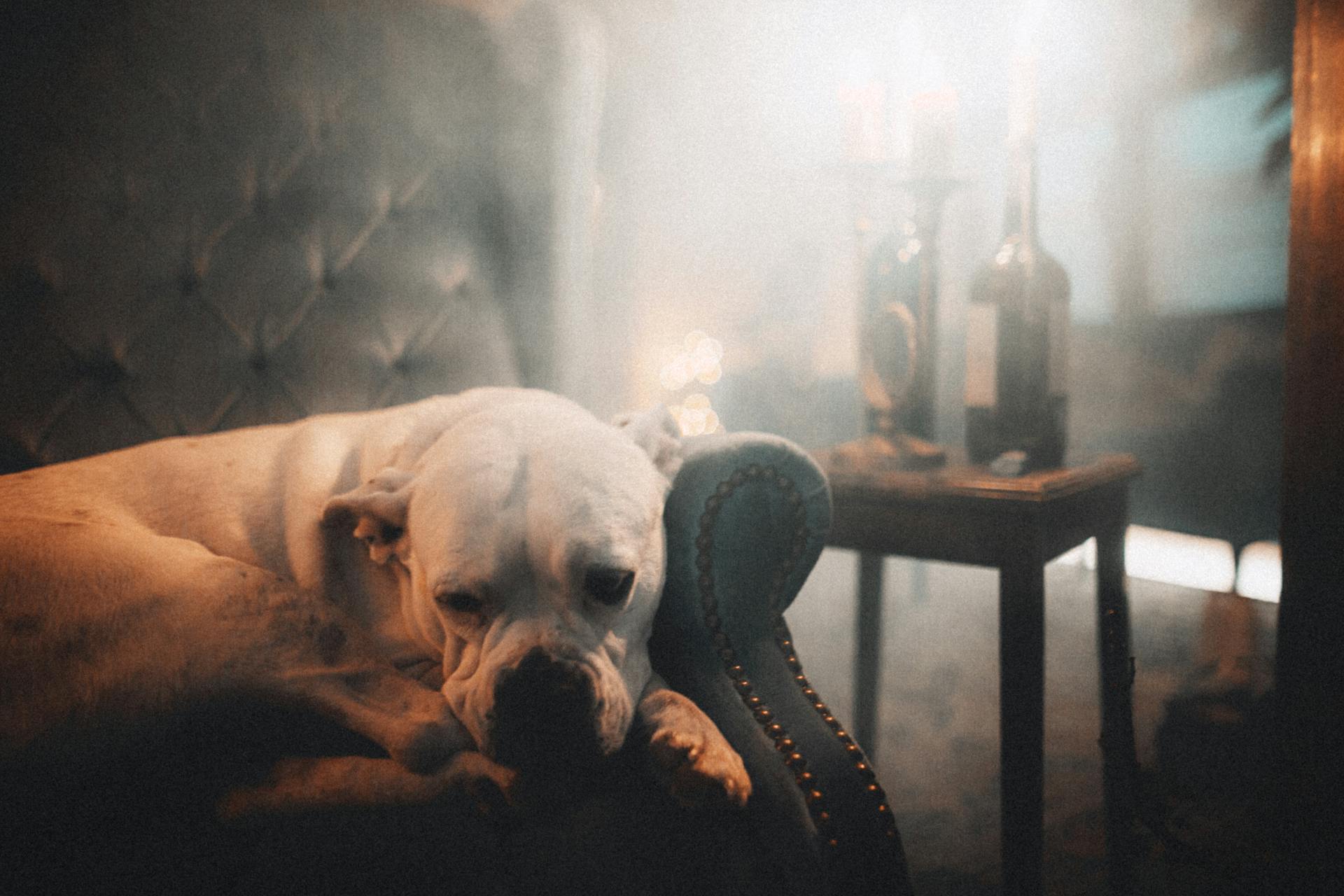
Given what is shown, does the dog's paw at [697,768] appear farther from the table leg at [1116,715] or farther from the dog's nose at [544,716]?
the table leg at [1116,715]

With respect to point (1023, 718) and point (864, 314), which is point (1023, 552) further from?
point (864, 314)

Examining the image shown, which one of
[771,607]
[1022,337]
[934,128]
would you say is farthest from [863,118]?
[771,607]

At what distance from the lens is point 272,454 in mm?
1169

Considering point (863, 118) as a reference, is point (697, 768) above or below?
below

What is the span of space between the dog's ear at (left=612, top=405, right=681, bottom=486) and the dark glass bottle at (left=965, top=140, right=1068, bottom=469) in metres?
0.72

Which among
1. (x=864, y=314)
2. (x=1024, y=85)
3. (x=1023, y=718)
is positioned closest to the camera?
(x=1023, y=718)

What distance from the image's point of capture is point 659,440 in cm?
108

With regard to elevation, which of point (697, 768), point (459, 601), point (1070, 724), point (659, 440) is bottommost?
point (1070, 724)

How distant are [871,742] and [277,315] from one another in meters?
1.64

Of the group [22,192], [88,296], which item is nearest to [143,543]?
[88,296]

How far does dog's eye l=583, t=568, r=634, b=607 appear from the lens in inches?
34.7

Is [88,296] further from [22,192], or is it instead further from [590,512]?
[590,512]

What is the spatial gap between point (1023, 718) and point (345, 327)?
4.67 feet

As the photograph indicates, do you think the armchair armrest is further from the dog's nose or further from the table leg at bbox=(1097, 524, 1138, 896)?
the table leg at bbox=(1097, 524, 1138, 896)
